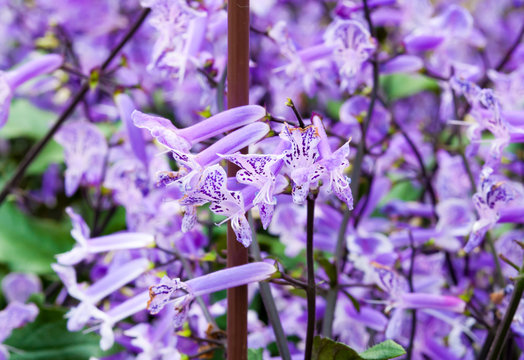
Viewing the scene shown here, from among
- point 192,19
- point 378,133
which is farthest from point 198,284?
point 378,133

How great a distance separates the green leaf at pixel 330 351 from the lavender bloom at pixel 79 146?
1.10 ft

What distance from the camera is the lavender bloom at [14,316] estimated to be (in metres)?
0.50

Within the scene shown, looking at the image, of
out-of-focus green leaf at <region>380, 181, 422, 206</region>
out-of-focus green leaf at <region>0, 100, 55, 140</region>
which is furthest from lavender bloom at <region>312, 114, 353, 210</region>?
out-of-focus green leaf at <region>0, 100, 55, 140</region>

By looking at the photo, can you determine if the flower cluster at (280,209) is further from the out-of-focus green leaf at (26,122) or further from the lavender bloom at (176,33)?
the out-of-focus green leaf at (26,122)

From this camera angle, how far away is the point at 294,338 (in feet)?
1.90

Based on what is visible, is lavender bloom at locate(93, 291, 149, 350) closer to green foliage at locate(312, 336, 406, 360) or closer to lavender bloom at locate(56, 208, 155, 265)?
lavender bloom at locate(56, 208, 155, 265)

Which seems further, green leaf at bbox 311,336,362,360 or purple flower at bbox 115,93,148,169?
purple flower at bbox 115,93,148,169

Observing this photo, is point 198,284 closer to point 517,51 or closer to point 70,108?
point 70,108

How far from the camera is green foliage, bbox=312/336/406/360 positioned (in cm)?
31

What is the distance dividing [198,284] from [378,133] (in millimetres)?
315

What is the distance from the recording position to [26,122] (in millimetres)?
892

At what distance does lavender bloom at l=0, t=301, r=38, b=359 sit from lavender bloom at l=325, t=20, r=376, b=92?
0.31 metres

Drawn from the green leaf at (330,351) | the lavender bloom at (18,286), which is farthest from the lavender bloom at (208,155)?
the lavender bloom at (18,286)

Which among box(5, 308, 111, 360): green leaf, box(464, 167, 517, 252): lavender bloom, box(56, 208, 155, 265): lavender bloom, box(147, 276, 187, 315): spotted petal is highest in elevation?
box(464, 167, 517, 252): lavender bloom
